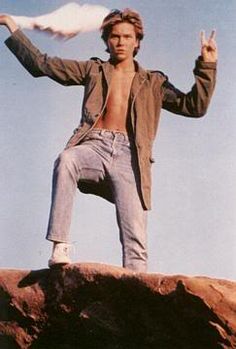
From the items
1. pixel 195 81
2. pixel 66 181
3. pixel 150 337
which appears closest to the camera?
pixel 150 337

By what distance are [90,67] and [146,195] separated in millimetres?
1127

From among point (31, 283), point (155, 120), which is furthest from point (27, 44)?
point (31, 283)

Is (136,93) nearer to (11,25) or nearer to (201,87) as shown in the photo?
(201,87)

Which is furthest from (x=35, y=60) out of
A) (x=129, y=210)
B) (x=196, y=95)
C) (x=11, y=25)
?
(x=129, y=210)

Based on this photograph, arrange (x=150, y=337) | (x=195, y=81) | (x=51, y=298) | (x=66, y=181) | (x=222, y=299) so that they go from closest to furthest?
1. (x=222, y=299)
2. (x=150, y=337)
3. (x=51, y=298)
4. (x=66, y=181)
5. (x=195, y=81)

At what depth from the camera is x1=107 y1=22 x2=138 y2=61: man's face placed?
5.21 metres

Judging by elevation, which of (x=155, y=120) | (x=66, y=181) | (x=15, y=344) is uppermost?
(x=155, y=120)

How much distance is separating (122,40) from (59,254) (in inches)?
68.9

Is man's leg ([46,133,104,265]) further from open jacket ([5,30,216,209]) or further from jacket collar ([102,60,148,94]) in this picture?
jacket collar ([102,60,148,94])

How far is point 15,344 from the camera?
4.50 meters

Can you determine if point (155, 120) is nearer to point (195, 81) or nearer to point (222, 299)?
point (195, 81)

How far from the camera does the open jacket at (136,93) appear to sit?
197 inches

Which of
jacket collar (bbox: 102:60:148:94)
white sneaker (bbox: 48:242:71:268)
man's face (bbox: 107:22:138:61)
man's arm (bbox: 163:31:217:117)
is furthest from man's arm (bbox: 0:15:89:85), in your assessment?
white sneaker (bbox: 48:242:71:268)

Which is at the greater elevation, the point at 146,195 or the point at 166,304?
the point at 146,195
